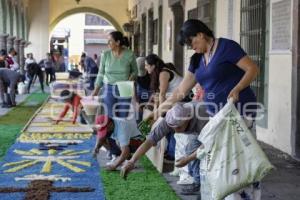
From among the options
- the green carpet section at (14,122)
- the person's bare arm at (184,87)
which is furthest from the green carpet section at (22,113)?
the person's bare arm at (184,87)

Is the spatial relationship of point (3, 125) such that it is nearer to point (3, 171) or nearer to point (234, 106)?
point (3, 171)

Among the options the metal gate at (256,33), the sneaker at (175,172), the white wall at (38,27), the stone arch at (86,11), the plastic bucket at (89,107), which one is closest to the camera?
the sneaker at (175,172)

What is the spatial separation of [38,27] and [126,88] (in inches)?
1115

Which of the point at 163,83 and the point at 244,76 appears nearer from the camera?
the point at 244,76

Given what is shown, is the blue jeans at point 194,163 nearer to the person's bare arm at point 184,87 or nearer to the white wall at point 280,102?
the person's bare arm at point 184,87

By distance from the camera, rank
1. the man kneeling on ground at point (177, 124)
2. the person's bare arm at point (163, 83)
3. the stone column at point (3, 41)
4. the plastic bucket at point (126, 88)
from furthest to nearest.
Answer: the stone column at point (3, 41), the plastic bucket at point (126, 88), the person's bare arm at point (163, 83), the man kneeling on ground at point (177, 124)

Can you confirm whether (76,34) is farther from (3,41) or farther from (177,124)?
(177,124)

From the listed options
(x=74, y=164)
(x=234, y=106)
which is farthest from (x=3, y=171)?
(x=234, y=106)

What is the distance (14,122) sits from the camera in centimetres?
1241

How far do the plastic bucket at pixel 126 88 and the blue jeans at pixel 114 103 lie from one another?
2.5 inches

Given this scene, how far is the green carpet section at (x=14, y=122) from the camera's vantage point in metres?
9.46

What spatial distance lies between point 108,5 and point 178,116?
106 feet

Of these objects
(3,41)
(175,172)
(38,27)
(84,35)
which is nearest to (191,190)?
(175,172)

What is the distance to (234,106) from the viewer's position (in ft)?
14.7
